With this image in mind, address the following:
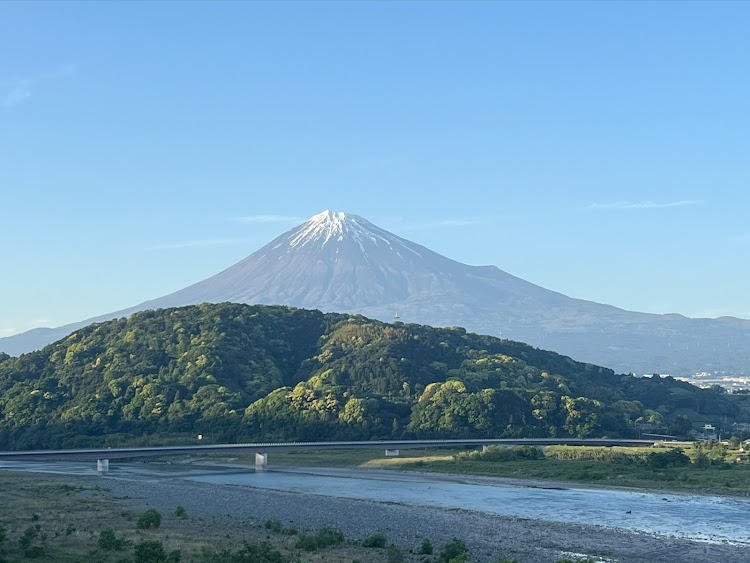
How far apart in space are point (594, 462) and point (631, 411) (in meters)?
64.7

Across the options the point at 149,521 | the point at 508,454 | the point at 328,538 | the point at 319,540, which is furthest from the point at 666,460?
the point at 149,521

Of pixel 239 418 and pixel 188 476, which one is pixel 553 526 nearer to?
pixel 188 476

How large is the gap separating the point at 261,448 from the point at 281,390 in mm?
39381

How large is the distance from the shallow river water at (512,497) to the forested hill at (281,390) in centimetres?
2665

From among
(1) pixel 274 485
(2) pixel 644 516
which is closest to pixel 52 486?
(1) pixel 274 485

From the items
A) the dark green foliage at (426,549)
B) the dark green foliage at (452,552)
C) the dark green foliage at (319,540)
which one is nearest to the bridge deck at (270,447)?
the dark green foliage at (319,540)

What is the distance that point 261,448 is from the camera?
11750 cm

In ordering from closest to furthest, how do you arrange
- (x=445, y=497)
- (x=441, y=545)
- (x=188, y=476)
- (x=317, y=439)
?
(x=441, y=545)
(x=445, y=497)
(x=188, y=476)
(x=317, y=439)

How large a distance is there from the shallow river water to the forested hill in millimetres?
26647

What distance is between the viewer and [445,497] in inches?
3248

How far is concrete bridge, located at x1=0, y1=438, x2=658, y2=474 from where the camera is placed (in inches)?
4419

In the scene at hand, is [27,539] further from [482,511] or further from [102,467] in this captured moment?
[102,467]

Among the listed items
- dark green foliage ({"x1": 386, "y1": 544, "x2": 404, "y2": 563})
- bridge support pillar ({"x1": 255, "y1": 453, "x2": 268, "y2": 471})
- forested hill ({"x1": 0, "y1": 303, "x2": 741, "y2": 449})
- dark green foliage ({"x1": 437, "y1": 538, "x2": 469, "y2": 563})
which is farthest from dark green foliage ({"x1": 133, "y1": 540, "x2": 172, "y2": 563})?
forested hill ({"x1": 0, "y1": 303, "x2": 741, "y2": 449})

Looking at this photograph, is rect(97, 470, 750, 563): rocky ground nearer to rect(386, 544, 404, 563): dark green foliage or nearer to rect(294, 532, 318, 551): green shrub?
rect(294, 532, 318, 551): green shrub
